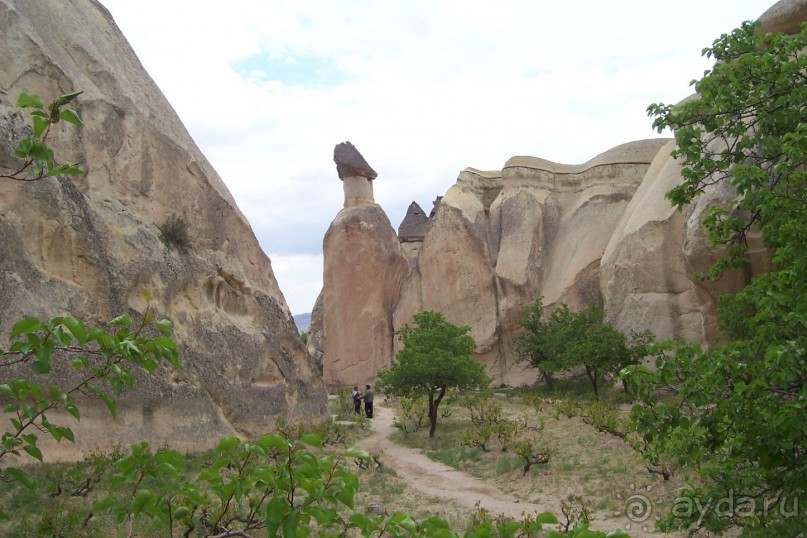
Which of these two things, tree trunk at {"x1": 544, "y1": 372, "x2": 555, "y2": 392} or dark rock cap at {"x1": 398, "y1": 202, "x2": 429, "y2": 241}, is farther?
dark rock cap at {"x1": 398, "y1": 202, "x2": 429, "y2": 241}

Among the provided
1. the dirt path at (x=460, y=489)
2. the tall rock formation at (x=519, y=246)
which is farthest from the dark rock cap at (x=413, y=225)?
the dirt path at (x=460, y=489)

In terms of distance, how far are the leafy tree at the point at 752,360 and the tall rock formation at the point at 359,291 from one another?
2190cm

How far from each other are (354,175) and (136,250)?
1992cm

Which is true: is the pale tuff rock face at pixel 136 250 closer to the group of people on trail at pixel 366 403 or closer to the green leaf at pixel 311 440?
the group of people on trail at pixel 366 403

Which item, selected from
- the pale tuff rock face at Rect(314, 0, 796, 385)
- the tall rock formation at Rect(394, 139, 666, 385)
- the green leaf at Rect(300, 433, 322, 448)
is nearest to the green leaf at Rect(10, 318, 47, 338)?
the green leaf at Rect(300, 433, 322, 448)

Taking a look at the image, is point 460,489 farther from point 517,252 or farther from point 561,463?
point 517,252

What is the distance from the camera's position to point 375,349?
89.8 feet

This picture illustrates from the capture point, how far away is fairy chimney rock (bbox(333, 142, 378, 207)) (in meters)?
29.4

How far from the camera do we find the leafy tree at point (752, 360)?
3.70 metres

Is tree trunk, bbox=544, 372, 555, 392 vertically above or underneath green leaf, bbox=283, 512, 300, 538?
underneath

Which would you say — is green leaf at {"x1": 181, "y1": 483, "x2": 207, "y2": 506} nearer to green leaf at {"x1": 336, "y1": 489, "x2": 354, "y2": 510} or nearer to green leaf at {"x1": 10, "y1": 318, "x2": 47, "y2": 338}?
green leaf at {"x1": 336, "y1": 489, "x2": 354, "y2": 510}

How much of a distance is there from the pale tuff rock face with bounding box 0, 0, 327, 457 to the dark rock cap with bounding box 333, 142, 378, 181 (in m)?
16.4

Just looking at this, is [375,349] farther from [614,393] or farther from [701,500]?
[701,500]

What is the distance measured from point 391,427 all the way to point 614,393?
6.27m
